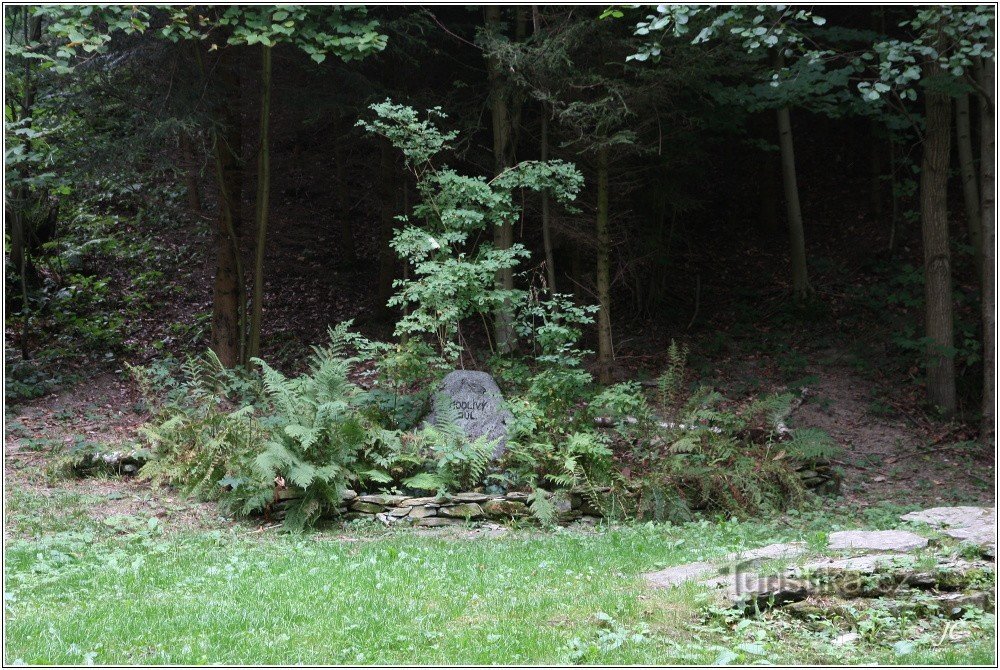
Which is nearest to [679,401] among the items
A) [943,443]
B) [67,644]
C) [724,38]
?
[943,443]

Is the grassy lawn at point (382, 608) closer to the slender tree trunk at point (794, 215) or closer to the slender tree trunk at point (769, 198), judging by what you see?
the slender tree trunk at point (794, 215)

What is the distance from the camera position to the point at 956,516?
668 cm

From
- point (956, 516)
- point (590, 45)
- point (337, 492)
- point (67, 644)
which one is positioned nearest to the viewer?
point (67, 644)

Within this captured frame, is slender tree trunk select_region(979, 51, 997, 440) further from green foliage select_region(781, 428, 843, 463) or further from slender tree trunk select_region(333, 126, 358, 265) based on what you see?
slender tree trunk select_region(333, 126, 358, 265)

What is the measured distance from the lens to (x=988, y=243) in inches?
460

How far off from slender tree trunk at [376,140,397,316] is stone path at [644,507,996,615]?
10.1 meters

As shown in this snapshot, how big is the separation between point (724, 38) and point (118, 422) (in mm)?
9268

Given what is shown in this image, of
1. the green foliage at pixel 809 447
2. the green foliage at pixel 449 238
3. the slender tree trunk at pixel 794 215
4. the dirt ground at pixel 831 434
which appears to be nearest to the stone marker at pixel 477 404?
the green foliage at pixel 449 238

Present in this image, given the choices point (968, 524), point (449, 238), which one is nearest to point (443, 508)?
point (449, 238)

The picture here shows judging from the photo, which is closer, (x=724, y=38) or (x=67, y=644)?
(x=67, y=644)

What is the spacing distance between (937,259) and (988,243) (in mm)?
722

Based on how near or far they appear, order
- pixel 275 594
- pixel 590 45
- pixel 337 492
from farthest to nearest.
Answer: pixel 590 45 < pixel 337 492 < pixel 275 594

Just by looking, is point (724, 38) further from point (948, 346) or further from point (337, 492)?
point (337, 492)

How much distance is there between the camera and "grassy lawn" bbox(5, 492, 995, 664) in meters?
4.00
